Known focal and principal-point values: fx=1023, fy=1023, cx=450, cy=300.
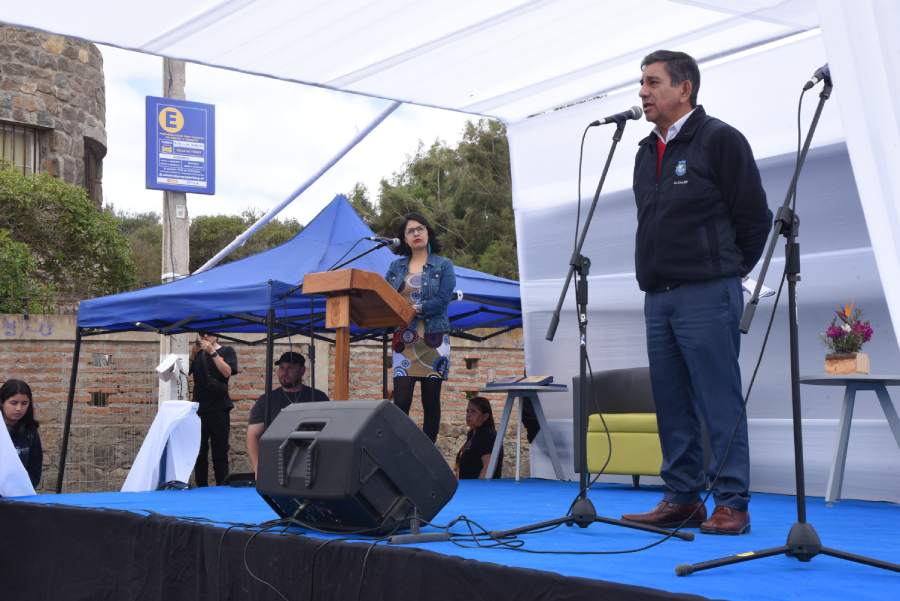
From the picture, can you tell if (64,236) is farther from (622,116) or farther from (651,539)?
(651,539)

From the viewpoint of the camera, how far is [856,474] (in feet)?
16.6

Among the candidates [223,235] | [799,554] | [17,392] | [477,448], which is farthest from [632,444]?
[223,235]

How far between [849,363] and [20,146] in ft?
44.3

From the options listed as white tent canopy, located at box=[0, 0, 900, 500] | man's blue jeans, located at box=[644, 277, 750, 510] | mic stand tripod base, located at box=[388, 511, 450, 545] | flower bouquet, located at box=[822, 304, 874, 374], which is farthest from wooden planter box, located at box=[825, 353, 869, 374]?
mic stand tripod base, located at box=[388, 511, 450, 545]

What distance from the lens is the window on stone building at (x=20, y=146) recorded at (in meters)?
15.0

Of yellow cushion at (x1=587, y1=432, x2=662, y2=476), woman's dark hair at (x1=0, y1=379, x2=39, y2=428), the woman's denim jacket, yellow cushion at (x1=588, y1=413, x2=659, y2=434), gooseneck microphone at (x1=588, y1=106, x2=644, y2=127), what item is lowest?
yellow cushion at (x1=587, y1=432, x2=662, y2=476)

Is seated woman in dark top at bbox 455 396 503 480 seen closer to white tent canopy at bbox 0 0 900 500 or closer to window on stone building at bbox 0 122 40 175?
white tent canopy at bbox 0 0 900 500

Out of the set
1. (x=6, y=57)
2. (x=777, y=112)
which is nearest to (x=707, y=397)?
(x=777, y=112)

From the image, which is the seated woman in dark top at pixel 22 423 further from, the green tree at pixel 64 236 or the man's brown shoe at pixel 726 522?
the green tree at pixel 64 236

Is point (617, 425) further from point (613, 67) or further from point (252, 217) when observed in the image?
point (252, 217)

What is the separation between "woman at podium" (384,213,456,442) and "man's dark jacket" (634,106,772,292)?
7.92 feet

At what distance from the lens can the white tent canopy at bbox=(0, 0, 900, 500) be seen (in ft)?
16.4

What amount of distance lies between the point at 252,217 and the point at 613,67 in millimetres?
20371

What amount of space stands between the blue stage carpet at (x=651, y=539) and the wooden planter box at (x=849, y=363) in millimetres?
614
